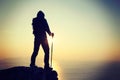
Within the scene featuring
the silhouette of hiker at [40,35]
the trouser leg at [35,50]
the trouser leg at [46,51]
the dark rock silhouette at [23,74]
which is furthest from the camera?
the trouser leg at [35,50]

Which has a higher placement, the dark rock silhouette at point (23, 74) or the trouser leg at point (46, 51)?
the trouser leg at point (46, 51)

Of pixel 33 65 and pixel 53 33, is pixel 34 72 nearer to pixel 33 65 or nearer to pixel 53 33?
pixel 33 65

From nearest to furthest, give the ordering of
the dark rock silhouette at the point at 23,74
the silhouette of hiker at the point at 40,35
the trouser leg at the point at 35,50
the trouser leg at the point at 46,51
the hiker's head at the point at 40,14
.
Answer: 1. the dark rock silhouette at the point at 23,74
2. the hiker's head at the point at 40,14
3. the silhouette of hiker at the point at 40,35
4. the trouser leg at the point at 46,51
5. the trouser leg at the point at 35,50

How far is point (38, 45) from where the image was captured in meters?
20.6

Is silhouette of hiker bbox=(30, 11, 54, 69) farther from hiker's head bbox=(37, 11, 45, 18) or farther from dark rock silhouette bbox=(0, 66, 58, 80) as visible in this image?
dark rock silhouette bbox=(0, 66, 58, 80)

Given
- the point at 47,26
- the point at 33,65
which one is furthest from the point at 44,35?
the point at 33,65

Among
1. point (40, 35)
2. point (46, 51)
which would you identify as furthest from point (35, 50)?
point (40, 35)

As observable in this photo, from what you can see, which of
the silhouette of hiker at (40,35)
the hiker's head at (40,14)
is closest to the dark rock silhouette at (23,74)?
the silhouette of hiker at (40,35)

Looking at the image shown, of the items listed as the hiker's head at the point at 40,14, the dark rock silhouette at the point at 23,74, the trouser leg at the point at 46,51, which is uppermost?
the hiker's head at the point at 40,14

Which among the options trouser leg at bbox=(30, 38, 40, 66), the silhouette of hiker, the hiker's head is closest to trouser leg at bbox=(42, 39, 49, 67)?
the silhouette of hiker

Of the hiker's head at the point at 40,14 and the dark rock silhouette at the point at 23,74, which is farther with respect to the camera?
the hiker's head at the point at 40,14

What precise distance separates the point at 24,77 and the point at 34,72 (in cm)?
75

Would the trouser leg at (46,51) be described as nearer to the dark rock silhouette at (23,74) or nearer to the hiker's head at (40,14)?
the dark rock silhouette at (23,74)

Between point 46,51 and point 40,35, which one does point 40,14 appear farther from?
point 46,51
